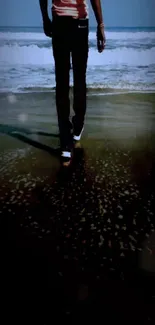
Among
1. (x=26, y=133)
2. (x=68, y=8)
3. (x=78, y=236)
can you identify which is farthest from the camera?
(x=26, y=133)

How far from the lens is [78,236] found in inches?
57.1

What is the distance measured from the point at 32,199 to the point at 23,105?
2749 mm

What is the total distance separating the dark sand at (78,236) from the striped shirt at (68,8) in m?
0.98

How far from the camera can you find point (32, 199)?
5.97ft

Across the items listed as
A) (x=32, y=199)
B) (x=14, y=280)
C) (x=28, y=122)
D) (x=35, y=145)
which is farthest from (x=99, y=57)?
(x=14, y=280)

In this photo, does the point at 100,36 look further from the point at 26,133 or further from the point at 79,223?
the point at 79,223

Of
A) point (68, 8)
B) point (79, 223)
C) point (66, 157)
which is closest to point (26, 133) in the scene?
point (66, 157)

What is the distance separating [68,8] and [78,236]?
1.64 metres

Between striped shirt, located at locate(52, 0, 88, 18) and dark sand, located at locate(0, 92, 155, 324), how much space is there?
984 mm

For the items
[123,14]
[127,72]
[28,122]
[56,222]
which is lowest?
[127,72]

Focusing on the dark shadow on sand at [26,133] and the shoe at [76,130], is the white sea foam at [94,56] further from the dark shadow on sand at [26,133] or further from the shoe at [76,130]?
the shoe at [76,130]

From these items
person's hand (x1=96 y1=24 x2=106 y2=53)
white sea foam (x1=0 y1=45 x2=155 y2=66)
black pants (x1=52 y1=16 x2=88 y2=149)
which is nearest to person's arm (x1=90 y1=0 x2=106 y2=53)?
person's hand (x1=96 y1=24 x2=106 y2=53)

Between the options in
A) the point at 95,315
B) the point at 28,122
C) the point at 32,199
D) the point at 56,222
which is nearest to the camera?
the point at 95,315

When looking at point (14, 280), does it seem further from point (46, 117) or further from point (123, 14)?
point (123, 14)
